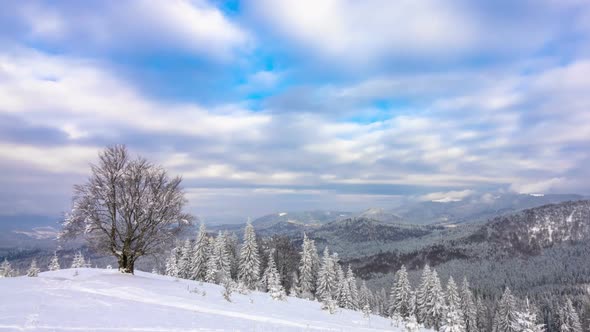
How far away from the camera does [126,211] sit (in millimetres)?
21203

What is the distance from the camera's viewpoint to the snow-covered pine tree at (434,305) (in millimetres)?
53794

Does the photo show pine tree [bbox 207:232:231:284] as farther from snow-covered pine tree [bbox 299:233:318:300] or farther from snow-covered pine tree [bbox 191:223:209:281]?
snow-covered pine tree [bbox 299:233:318:300]

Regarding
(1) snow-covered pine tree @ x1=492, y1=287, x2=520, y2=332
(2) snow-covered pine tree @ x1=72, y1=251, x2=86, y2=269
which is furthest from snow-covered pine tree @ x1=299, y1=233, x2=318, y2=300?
(1) snow-covered pine tree @ x1=492, y1=287, x2=520, y2=332

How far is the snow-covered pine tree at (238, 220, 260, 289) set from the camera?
51500 millimetres

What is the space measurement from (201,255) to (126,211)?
3514 cm

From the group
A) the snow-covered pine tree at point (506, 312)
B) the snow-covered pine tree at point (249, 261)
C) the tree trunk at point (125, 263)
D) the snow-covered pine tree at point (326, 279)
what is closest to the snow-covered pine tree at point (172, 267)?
the snow-covered pine tree at point (249, 261)

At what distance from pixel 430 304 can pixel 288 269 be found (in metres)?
25.3

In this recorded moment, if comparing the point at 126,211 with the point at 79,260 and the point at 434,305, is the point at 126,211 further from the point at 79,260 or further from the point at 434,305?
the point at 434,305

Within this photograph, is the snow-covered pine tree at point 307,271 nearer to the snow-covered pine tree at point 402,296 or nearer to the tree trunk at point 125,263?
the snow-covered pine tree at point 402,296

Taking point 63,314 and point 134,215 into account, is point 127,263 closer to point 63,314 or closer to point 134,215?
point 134,215

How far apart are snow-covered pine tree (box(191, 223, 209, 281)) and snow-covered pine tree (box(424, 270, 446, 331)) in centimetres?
3742

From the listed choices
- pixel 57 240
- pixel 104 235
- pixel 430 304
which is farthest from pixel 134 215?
pixel 430 304

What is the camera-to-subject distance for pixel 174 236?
22438 millimetres

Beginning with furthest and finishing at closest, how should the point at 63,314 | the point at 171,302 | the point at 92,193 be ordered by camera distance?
the point at 92,193, the point at 171,302, the point at 63,314
